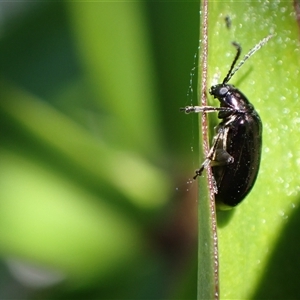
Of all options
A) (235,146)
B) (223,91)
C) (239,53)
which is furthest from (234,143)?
(239,53)

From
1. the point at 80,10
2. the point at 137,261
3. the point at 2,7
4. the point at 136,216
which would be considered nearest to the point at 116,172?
the point at 136,216

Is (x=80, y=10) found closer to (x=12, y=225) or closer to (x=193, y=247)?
(x=12, y=225)

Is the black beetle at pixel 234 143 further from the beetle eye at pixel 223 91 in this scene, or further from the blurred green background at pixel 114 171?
the blurred green background at pixel 114 171

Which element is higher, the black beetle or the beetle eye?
the beetle eye

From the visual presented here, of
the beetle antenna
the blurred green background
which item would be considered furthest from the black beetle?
the blurred green background

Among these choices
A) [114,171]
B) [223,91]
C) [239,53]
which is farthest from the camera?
[114,171]

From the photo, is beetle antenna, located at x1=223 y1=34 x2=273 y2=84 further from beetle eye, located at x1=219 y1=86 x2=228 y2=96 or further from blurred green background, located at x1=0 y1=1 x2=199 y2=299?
blurred green background, located at x1=0 y1=1 x2=199 y2=299

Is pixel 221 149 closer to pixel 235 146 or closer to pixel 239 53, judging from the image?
pixel 235 146
